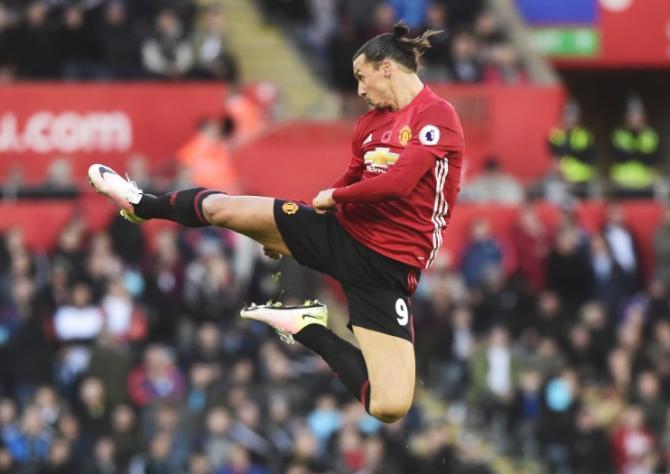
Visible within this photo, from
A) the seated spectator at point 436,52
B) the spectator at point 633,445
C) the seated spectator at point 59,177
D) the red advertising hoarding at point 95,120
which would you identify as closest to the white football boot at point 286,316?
the spectator at point 633,445

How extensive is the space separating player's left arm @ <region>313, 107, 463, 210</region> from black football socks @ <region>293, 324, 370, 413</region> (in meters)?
0.98

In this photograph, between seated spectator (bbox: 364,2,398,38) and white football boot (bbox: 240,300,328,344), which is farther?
seated spectator (bbox: 364,2,398,38)

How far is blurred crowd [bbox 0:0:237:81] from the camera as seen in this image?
20312mm

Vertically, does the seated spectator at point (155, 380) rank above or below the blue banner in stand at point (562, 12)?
below

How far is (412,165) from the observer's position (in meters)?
11.0

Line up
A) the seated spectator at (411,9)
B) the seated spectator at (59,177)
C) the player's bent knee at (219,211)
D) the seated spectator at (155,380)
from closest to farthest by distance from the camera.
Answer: the player's bent knee at (219,211), the seated spectator at (155,380), the seated spectator at (59,177), the seated spectator at (411,9)

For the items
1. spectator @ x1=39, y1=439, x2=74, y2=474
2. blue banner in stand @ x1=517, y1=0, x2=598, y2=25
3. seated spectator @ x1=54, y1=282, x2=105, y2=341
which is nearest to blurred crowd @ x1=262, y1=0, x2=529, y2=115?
blue banner in stand @ x1=517, y1=0, x2=598, y2=25

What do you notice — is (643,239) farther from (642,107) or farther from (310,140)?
(642,107)

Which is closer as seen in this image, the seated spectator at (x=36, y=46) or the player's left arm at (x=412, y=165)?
the player's left arm at (x=412, y=165)

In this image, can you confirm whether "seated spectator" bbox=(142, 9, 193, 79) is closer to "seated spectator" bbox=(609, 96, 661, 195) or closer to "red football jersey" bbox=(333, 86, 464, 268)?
"seated spectator" bbox=(609, 96, 661, 195)

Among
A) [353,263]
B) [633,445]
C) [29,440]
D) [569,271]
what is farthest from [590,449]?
[353,263]

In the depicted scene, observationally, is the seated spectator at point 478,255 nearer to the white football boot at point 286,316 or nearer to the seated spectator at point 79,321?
the seated spectator at point 79,321

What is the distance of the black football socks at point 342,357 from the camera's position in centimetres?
1158

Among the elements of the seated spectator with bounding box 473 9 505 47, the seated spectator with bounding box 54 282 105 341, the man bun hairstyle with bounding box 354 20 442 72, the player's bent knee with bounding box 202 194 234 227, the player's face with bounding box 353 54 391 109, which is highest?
the man bun hairstyle with bounding box 354 20 442 72
